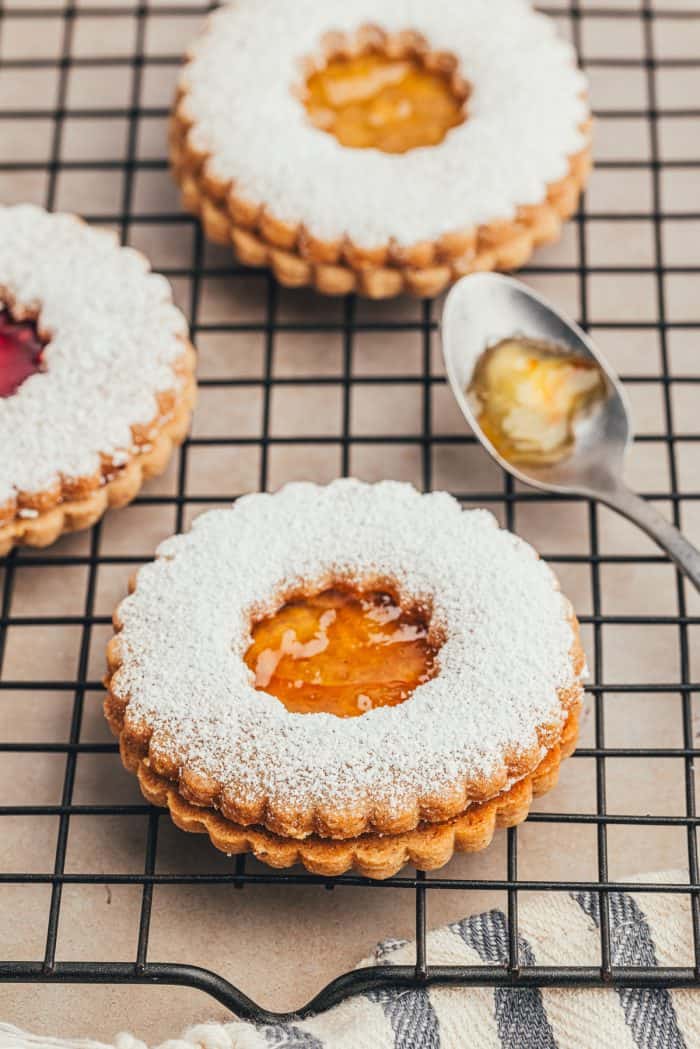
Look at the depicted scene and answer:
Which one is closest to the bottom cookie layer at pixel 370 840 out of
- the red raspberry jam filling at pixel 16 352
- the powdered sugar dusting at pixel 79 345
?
the powdered sugar dusting at pixel 79 345

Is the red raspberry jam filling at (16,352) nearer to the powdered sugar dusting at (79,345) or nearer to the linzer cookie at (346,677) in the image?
the powdered sugar dusting at (79,345)

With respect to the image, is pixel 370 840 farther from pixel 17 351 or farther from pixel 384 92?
pixel 384 92

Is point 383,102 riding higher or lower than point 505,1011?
higher

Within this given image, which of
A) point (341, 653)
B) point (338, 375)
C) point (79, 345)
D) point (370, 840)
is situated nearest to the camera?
point (370, 840)

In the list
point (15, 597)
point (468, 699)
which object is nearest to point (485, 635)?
point (468, 699)

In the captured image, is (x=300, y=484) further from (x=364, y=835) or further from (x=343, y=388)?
(x=364, y=835)

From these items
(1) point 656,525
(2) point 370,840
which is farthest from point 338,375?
(2) point 370,840
